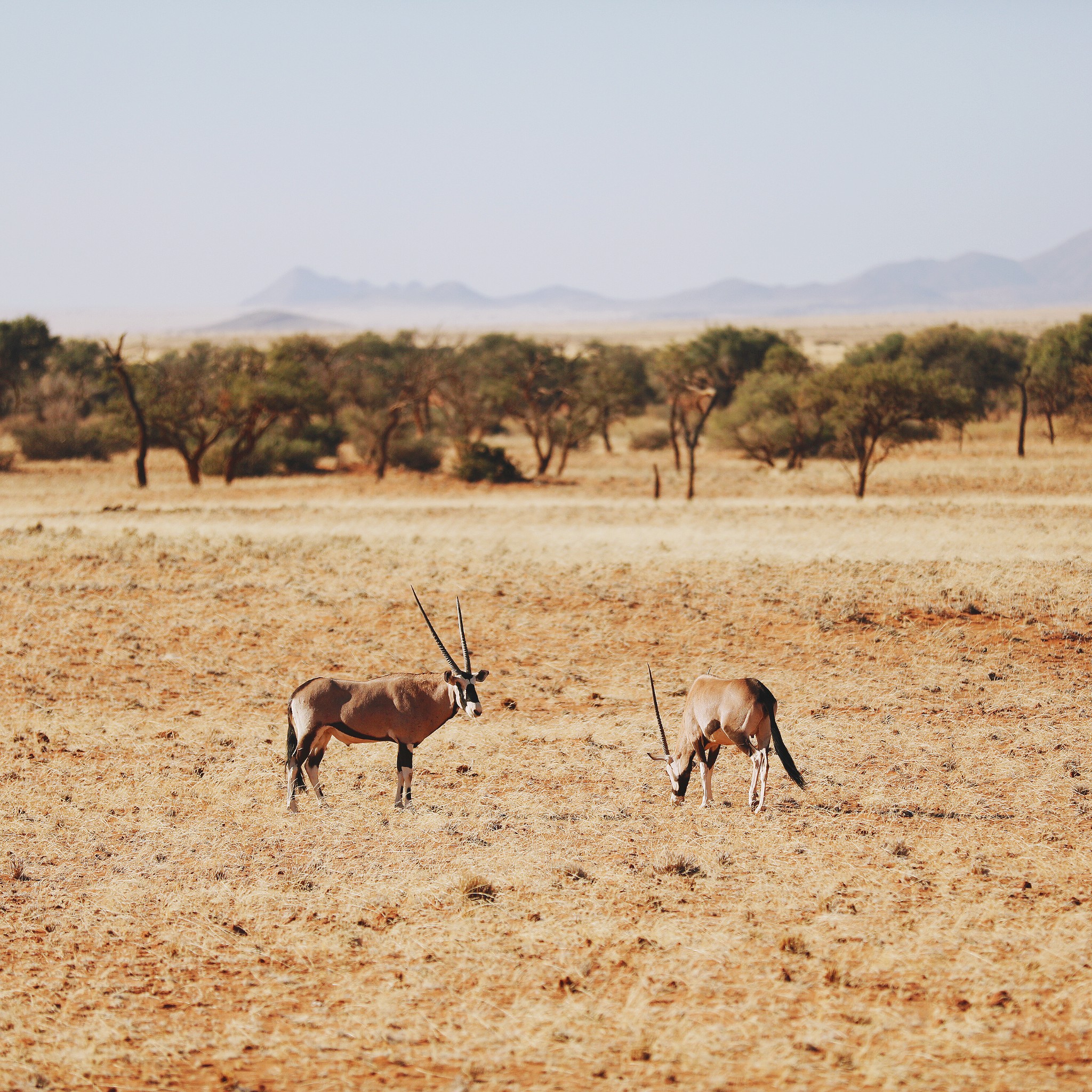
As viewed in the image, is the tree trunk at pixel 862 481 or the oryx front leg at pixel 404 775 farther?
the tree trunk at pixel 862 481

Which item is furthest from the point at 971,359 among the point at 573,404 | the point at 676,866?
the point at 676,866

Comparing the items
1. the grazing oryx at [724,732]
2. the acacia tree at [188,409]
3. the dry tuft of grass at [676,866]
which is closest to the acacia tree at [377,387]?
the acacia tree at [188,409]

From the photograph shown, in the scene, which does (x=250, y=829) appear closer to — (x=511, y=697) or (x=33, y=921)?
(x=33, y=921)

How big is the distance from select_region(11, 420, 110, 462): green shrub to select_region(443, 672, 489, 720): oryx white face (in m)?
47.7

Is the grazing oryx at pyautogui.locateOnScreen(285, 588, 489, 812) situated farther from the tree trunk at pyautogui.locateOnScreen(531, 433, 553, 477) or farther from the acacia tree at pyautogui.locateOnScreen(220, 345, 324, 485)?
the tree trunk at pyautogui.locateOnScreen(531, 433, 553, 477)

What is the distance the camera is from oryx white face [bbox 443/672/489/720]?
927 centimetres

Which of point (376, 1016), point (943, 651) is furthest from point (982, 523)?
point (376, 1016)

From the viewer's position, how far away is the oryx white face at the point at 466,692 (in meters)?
9.27

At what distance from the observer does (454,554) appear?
2347cm

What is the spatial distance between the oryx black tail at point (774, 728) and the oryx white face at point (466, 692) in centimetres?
241

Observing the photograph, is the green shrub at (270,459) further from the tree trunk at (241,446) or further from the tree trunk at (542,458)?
the tree trunk at (542,458)

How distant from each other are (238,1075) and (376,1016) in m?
0.93

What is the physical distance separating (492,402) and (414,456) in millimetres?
6548

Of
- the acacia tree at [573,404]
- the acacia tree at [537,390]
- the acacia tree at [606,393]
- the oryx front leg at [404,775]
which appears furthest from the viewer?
the acacia tree at [606,393]
